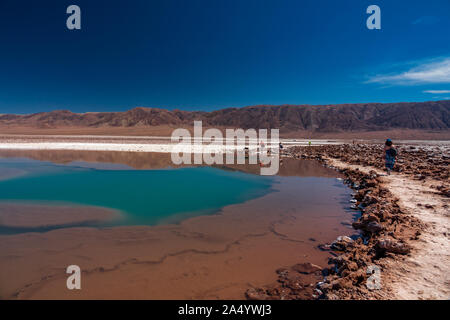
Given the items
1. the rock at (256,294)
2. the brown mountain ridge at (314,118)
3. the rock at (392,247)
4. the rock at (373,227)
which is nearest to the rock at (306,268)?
the rock at (256,294)

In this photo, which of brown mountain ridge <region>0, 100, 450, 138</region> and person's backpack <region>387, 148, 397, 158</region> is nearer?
person's backpack <region>387, 148, 397, 158</region>

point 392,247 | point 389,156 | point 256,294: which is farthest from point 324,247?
point 389,156

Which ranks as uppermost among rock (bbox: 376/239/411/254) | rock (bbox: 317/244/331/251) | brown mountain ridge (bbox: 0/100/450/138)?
brown mountain ridge (bbox: 0/100/450/138)

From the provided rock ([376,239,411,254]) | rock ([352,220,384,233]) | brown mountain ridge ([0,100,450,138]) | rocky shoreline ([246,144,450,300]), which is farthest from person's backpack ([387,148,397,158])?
brown mountain ridge ([0,100,450,138])

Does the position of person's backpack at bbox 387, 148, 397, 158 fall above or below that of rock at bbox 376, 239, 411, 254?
above
